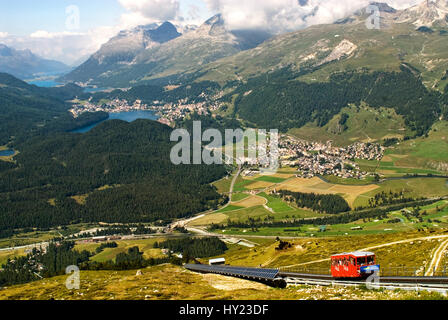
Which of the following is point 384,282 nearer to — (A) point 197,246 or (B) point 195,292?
(B) point 195,292

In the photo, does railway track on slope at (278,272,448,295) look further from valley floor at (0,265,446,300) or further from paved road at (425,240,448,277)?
paved road at (425,240,448,277)

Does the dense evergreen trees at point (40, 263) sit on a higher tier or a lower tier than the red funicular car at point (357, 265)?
lower

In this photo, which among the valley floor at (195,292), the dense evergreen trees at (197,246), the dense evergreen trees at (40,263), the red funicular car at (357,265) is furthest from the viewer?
the dense evergreen trees at (197,246)

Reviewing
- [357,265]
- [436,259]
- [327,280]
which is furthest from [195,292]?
[436,259]

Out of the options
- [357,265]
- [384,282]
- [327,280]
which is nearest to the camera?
[384,282]

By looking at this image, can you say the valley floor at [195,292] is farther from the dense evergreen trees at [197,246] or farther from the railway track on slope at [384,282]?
the dense evergreen trees at [197,246]

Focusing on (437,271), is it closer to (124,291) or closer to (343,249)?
(343,249)

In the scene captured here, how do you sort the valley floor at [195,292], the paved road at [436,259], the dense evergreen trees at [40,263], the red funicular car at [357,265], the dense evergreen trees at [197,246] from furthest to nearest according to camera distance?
the dense evergreen trees at [197,246] < the dense evergreen trees at [40,263] < the paved road at [436,259] < the red funicular car at [357,265] < the valley floor at [195,292]

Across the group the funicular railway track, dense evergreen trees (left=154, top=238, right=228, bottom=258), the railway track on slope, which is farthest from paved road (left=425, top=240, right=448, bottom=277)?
dense evergreen trees (left=154, top=238, right=228, bottom=258)

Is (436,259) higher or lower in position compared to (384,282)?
lower

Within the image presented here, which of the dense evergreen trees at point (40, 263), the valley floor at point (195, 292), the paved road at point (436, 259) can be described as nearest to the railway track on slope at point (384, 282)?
the valley floor at point (195, 292)

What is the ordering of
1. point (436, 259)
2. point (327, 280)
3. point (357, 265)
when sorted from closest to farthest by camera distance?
Result: point (357, 265), point (327, 280), point (436, 259)

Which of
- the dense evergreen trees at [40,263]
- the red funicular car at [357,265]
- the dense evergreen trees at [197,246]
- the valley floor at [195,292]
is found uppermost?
the red funicular car at [357,265]
